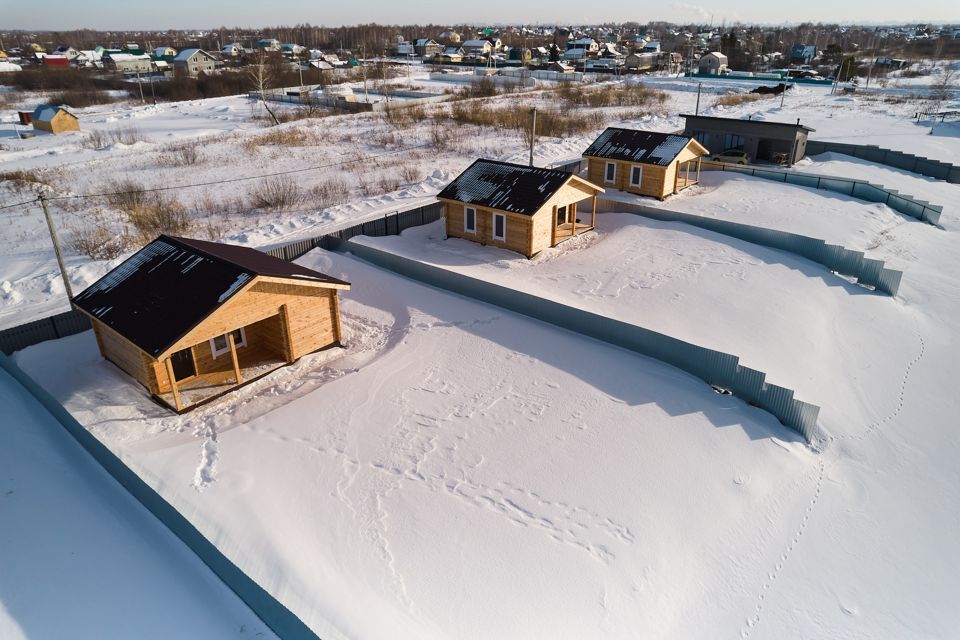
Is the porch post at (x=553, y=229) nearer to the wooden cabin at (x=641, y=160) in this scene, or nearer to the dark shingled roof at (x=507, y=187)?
the dark shingled roof at (x=507, y=187)

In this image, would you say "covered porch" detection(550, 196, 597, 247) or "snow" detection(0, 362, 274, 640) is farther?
"covered porch" detection(550, 196, 597, 247)

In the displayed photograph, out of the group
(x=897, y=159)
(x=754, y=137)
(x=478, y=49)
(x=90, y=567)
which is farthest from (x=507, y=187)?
(x=478, y=49)

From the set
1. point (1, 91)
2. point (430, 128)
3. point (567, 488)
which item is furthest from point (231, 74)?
point (567, 488)

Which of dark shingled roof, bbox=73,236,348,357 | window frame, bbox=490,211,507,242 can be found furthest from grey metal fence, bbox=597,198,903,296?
dark shingled roof, bbox=73,236,348,357

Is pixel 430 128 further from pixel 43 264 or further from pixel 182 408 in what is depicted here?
pixel 182 408

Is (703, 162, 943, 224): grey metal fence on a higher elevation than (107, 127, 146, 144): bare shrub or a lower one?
lower

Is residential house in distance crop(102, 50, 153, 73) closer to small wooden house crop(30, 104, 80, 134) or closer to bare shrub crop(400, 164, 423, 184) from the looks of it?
small wooden house crop(30, 104, 80, 134)

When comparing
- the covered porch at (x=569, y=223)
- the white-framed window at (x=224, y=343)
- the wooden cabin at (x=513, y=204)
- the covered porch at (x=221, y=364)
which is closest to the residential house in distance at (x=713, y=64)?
Result: the covered porch at (x=569, y=223)
